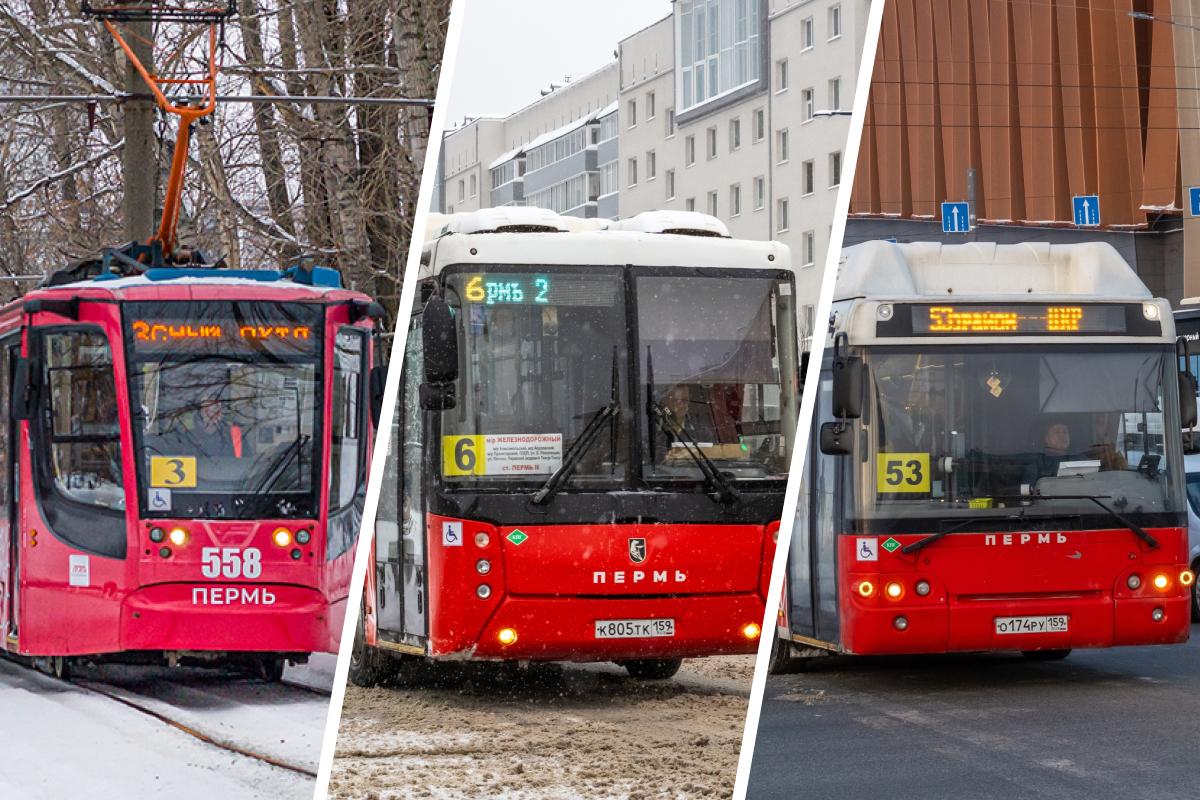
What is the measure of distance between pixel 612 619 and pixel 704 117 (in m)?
3.12

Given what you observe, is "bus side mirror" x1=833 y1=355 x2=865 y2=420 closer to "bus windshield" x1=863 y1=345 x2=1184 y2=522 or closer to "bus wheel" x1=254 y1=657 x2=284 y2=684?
"bus windshield" x1=863 y1=345 x2=1184 y2=522

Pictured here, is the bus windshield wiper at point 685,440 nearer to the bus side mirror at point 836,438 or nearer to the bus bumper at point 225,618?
the bus side mirror at point 836,438

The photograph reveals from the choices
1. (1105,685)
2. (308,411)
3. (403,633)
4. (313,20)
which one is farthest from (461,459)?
(313,20)

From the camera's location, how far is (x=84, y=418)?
456 inches

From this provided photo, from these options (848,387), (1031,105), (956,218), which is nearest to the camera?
Result: (848,387)

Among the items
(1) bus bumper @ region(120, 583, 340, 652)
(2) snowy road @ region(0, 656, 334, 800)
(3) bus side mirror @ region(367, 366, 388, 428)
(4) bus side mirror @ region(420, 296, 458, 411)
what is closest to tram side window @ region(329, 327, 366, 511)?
(3) bus side mirror @ region(367, 366, 388, 428)

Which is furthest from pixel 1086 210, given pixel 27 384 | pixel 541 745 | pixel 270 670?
pixel 541 745

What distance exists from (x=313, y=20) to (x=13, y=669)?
22.5 feet

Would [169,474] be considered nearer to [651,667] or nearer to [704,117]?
[651,667]

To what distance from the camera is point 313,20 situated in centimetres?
1781

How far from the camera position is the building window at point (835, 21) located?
563 centimetres

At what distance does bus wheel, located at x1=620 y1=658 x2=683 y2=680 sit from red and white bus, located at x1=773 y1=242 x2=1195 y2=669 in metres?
2.71

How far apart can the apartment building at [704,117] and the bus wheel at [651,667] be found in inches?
88.6

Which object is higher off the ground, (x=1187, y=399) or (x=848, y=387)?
(x=848, y=387)
